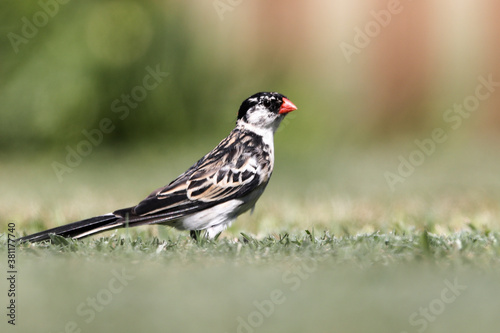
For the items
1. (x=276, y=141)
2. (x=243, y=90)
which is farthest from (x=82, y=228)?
(x=276, y=141)

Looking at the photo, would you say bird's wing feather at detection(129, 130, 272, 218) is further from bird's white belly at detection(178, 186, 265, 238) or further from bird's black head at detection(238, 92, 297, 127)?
bird's black head at detection(238, 92, 297, 127)

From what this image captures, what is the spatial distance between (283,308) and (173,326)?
0.67m

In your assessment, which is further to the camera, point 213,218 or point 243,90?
point 243,90

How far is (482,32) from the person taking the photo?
1593cm

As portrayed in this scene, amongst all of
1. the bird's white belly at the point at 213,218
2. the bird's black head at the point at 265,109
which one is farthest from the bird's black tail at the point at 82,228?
the bird's black head at the point at 265,109

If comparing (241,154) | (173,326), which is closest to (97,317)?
(173,326)

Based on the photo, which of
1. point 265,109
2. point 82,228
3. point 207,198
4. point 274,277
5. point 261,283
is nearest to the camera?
point 261,283

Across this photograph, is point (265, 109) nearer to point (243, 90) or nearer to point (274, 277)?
point (274, 277)

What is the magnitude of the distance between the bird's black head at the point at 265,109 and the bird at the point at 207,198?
180mm

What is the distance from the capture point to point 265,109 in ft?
22.7

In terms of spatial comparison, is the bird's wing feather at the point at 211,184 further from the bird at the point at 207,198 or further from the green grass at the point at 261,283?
the green grass at the point at 261,283

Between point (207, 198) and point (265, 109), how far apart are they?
1124 millimetres

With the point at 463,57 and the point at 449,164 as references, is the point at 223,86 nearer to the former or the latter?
the point at 449,164

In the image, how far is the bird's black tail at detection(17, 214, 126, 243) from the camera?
5.89 meters
